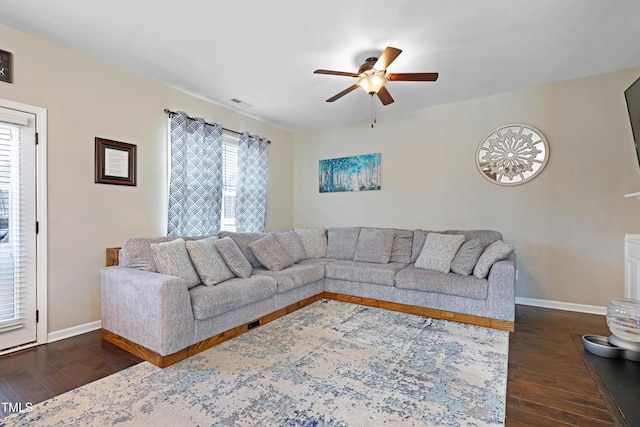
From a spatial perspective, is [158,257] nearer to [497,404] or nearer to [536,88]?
[497,404]

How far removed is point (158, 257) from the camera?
2.54m

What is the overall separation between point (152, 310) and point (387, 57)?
8.70 ft

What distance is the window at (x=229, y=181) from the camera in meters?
4.24

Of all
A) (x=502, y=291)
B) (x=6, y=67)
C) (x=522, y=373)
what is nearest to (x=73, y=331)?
(x=6, y=67)

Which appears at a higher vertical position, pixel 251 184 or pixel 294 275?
pixel 251 184

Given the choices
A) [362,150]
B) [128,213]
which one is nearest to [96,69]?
[128,213]

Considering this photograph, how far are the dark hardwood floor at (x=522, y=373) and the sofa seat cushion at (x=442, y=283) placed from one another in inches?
19.6

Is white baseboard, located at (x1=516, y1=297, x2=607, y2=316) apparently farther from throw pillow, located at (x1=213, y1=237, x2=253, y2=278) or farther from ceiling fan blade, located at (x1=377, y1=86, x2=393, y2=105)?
throw pillow, located at (x1=213, y1=237, x2=253, y2=278)

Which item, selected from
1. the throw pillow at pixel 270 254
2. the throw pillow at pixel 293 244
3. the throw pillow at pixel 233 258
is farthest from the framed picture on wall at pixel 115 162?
the throw pillow at pixel 293 244

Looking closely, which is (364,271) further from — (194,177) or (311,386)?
(194,177)

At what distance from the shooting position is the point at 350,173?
4957mm

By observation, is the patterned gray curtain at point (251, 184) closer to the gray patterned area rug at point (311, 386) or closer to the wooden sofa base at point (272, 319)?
the wooden sofa base at point (272, 319)

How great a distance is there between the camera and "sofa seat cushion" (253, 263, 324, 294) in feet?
10.3

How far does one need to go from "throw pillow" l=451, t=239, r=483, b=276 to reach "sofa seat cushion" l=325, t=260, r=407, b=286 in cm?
64
